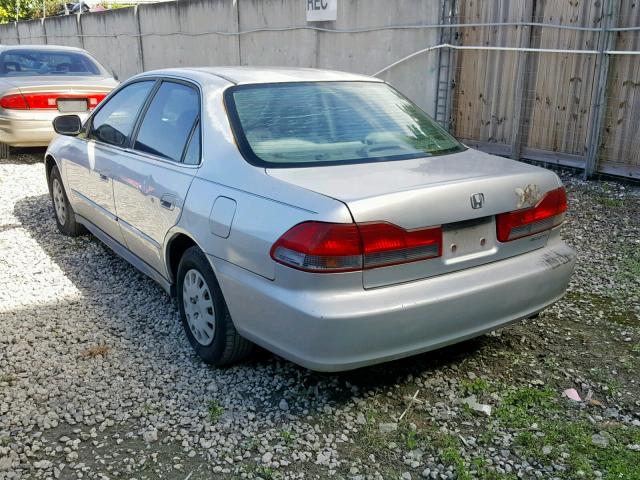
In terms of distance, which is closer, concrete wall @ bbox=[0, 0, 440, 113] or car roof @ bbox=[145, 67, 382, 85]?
car roof @ bbox=[145, 67, 382, 85]

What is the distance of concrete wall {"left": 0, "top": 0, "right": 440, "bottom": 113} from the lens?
9133mm

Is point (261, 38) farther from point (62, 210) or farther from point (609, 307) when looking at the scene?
point (609, 307)

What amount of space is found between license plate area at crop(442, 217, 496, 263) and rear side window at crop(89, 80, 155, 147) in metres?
2.44

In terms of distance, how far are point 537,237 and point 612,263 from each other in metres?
2.04

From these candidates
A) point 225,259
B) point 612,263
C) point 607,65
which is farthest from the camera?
point 607,65

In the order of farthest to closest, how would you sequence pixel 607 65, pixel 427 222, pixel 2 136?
pixel 2 136
pixel 607 65
pixel 427 222

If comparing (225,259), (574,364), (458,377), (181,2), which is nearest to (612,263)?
(574,364)

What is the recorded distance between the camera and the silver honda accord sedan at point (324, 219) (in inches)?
108

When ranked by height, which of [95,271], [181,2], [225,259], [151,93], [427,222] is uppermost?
[181,2]

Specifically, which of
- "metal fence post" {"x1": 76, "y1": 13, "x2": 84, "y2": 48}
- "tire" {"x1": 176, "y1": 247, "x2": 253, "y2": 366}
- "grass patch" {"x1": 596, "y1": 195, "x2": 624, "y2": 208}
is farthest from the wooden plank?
"metal fence post" {"x1": 76, "y1": 13, "x2": 84, "y2": 48}

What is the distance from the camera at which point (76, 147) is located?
5254 mm

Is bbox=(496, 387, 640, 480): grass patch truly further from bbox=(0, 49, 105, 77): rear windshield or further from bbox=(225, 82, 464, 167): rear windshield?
bbox=(0, 49, 105, 77): rear windshield

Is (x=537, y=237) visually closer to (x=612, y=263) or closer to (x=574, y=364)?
(x=574, y=364)

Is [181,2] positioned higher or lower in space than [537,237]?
higher
